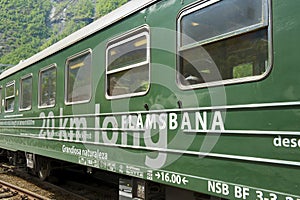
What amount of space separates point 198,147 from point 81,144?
8.41 ft

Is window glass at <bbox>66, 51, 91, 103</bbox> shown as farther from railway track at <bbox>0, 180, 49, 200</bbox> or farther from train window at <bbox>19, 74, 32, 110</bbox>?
railway track at <bbox>0, 180, 49, 200</bbox>

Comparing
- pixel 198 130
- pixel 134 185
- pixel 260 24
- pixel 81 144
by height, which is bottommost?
pixel 134 185

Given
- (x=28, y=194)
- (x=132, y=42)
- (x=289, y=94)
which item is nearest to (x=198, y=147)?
(x=289, y=94)

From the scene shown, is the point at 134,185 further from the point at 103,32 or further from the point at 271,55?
the point at 271,55

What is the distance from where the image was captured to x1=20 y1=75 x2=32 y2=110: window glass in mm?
7609

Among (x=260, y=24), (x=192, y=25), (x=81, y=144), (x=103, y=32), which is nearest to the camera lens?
(x=260, y=24)

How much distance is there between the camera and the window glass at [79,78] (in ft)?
17.1

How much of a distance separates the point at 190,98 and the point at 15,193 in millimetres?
5789

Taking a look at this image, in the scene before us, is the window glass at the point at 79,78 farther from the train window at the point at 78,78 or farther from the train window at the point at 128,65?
the train window at the point at 128,65

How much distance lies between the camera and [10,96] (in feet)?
29.5

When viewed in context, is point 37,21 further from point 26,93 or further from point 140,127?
point 140,127

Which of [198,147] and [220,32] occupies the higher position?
[220,32]

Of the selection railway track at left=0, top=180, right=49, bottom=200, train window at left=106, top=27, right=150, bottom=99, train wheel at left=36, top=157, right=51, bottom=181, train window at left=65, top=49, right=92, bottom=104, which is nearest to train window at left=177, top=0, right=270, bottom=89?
train window at left=106, top=27, right=150, bottom=99

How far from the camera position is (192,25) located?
3.32 metres
